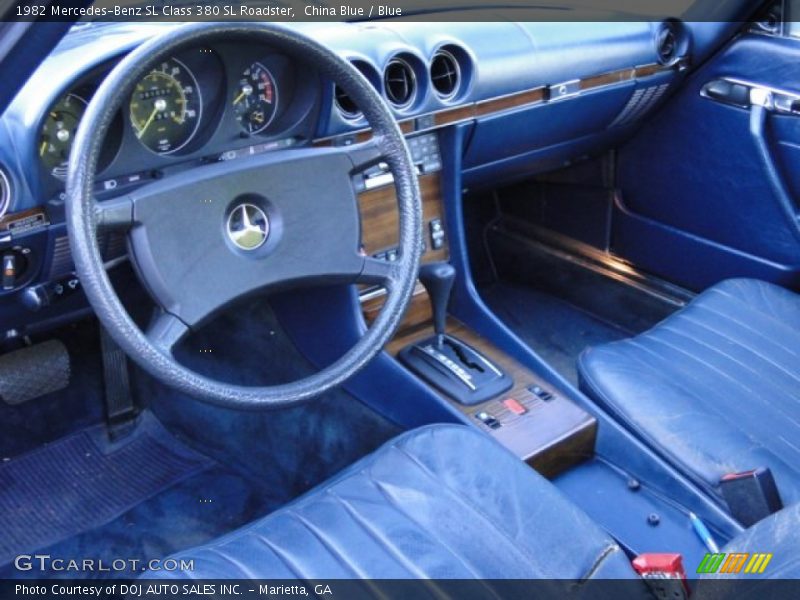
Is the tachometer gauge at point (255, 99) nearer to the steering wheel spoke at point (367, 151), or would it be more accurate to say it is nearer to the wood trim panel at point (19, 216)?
the steering wheel spoke at point (367, 151)

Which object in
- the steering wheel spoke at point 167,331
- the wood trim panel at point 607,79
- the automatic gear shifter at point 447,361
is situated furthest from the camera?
the wood trim panel at point 607,79

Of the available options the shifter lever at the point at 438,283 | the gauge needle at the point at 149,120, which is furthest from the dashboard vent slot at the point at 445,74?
the gauge needle at the point at 149,120

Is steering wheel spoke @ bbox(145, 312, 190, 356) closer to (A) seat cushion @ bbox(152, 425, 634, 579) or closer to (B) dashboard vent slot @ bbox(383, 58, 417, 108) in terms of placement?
(A) seat cushion @ bbox(152, 425, 634, 579)

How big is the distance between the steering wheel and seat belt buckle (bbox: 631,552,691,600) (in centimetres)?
54

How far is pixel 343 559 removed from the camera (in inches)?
56.2

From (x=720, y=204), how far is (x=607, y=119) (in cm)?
39

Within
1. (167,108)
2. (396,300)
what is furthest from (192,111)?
(396,300)

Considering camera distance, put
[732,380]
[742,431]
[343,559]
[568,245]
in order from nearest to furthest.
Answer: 1. [343,559]
2. [742,431]
3. [732,380]
4. [568,245]

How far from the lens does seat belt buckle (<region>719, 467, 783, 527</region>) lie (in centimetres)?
160

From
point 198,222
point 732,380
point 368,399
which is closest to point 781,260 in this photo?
point 732,380

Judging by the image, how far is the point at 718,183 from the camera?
2703 mm

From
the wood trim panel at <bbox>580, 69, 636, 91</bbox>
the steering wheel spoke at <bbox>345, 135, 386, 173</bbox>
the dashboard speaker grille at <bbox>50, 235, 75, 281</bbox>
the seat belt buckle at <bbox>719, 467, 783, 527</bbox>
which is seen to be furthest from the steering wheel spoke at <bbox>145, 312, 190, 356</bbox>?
the wood trim panel at <bbox>580, 69, 636, 91</bbox>

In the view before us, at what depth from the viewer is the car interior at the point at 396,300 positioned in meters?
1.47

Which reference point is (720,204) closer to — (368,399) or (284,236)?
(368,399)
